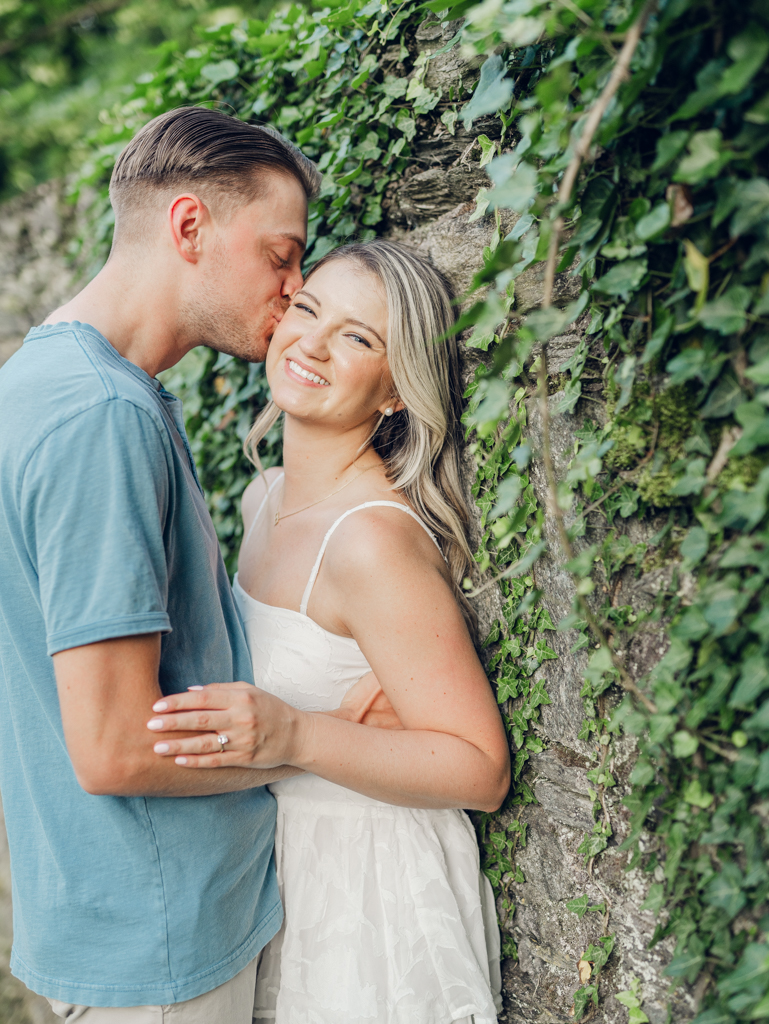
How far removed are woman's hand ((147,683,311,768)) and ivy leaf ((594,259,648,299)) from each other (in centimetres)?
111

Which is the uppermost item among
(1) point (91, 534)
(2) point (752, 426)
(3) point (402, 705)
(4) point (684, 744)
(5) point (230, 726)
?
(2) point (752, 426)

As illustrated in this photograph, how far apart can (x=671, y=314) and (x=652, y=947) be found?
4.11 feet

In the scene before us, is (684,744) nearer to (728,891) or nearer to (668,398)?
(728,891)

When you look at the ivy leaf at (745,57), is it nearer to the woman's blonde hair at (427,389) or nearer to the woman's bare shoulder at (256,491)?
the woman's blonde hair at (427,389)

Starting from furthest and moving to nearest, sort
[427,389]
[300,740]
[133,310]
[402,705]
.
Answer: [427,389]
[133,310]
[402,705]
[300,740]

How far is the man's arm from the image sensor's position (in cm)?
131

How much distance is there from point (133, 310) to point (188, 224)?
0.30 m

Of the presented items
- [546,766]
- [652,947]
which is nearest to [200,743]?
[546,766]

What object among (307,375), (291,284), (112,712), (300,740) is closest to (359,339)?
(307,375)

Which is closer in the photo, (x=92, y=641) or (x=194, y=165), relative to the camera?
(x=92, y=641)

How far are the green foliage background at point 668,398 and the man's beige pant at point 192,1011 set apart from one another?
0.80m

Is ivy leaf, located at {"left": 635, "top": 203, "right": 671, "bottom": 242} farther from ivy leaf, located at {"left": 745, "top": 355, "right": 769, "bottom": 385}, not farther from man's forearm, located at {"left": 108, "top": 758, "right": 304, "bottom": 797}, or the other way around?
man's forearm, located at {"left": 108, "top": 758, "right": 304, "bottom": 797}

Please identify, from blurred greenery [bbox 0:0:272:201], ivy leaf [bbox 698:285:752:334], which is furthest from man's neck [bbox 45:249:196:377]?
blurred greenery [bbox 0:0:272:201]

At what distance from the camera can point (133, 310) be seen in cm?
183
